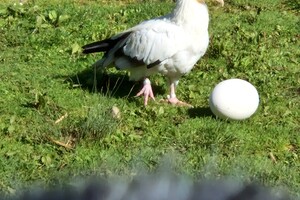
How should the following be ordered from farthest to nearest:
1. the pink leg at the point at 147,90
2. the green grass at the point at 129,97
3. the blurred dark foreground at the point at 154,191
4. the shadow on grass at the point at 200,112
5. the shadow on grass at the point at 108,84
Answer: the shadow on grass at the point at 108,84, the pink leg at the point at 147,90, the shadow on grass at the point at 200,112, the green grass at the point at 129,97, the blurred dark foreground at the point at 154,191

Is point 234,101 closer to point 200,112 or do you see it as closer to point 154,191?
point 200,112

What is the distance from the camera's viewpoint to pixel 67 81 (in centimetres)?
696

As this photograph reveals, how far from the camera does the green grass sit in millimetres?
5121

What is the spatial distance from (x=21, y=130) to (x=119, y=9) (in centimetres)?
380

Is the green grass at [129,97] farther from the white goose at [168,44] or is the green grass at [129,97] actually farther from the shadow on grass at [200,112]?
the white goose at [168,44]

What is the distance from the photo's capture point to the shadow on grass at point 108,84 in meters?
6.70

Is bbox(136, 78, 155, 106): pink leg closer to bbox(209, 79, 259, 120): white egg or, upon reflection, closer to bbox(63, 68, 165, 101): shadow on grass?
bbox(63, 68, 165, 101): shadow on grass

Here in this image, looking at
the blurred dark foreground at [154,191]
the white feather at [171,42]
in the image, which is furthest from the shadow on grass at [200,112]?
the blurred dark foreground at [154,191]

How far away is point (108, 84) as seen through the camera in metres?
6.85

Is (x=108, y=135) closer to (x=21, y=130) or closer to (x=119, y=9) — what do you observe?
(x=21, y=130)

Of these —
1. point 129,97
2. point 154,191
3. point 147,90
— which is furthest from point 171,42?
point 154,191

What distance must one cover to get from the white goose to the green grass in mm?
323

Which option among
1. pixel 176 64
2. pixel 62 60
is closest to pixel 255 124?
pixel 176 64

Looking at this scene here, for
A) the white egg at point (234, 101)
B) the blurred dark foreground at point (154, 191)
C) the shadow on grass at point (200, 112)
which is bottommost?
the shadow on grass at point (200, 112)
